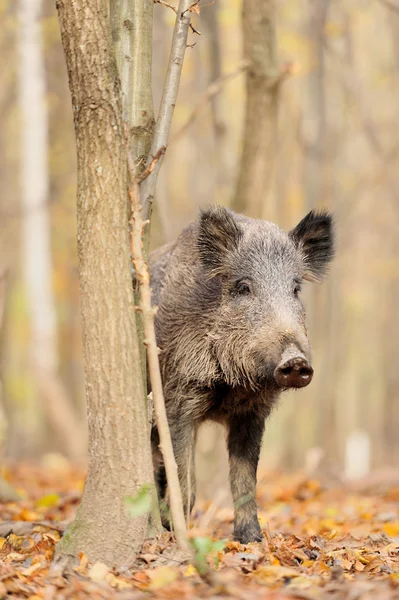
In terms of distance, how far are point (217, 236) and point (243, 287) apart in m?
0.46

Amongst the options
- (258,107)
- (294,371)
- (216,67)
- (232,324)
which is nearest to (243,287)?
(232,324)

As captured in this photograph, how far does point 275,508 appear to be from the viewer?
8227 mm

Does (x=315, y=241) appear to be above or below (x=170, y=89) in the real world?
below

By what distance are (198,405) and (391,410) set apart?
20628 mm

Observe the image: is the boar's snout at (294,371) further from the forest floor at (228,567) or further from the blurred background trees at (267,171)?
the blurred background trees at (267,171)

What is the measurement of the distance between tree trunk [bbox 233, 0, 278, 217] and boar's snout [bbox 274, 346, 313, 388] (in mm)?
4840

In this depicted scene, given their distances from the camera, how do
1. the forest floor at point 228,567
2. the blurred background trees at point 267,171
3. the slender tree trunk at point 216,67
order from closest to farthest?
the forest floor at point 228,567 < the slender tree trunk at point 216,67 < the blurred background trees at point 267,171

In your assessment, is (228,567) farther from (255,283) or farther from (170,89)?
(170,89)

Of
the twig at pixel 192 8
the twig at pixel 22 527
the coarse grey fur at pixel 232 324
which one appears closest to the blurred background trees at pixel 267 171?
the coarse grey fur at pixel 232 324

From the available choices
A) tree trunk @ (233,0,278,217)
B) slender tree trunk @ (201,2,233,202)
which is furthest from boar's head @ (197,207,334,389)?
slender tree trunk @ (201,2,233,202)

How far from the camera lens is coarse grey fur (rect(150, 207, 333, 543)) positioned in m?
5.89

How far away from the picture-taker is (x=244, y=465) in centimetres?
633

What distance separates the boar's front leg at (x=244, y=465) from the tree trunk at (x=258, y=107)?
380 centimetres

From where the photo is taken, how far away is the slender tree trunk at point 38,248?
15.2 metres
